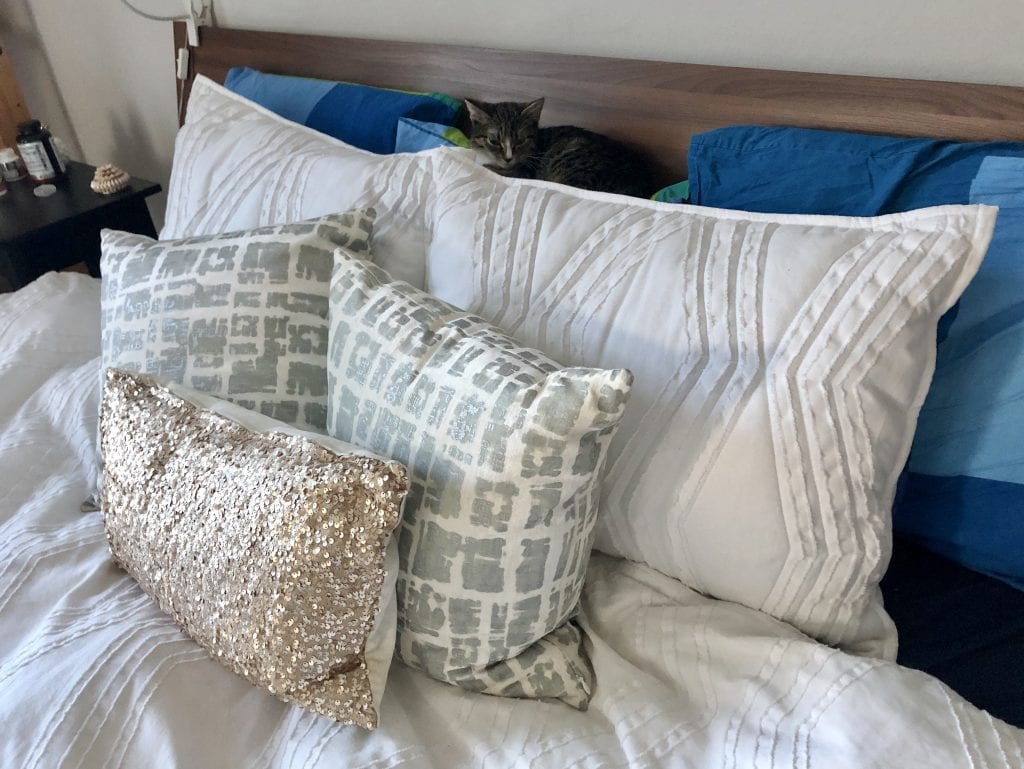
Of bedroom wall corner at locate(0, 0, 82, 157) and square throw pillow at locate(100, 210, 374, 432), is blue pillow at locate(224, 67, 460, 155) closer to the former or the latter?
square throw pillow at locate(100, 210, 374, 432)

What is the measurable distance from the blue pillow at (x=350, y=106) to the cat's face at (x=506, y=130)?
3.6 inches

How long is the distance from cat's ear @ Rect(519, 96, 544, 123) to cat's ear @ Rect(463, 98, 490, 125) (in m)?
0.06

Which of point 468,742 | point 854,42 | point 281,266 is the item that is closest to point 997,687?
point 468,742

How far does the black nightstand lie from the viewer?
1.65m

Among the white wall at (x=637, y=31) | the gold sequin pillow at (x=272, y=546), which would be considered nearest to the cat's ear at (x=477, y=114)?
the white wall at (x=637, y=31)

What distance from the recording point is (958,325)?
2.46 ft

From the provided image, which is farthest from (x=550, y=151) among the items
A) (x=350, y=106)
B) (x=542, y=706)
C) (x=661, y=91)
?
(x=542, y=706)

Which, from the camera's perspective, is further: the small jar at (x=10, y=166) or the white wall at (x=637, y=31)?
the small jar at (x=10, y=166)

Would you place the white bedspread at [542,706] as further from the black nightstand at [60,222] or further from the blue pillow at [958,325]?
the black nightstand at [60,222]

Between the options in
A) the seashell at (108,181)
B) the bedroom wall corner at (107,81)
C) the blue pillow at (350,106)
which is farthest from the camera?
the bedroom wall corner at (107,81)

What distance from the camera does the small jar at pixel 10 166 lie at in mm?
1839

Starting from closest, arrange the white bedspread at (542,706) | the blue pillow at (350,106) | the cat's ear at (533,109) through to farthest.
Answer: the white bedspread at (542,706) → the cat's ear at (533,109) → the blue pillow at (350,106)

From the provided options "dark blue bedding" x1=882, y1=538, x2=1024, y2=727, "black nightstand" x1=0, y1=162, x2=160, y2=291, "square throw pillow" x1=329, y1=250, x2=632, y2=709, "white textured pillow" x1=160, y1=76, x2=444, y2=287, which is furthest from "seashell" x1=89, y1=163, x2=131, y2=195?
"dark blue bedding" x1=882, y1=538, x2=1024, y2=727

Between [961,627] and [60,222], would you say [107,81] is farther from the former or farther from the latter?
[961,627]
